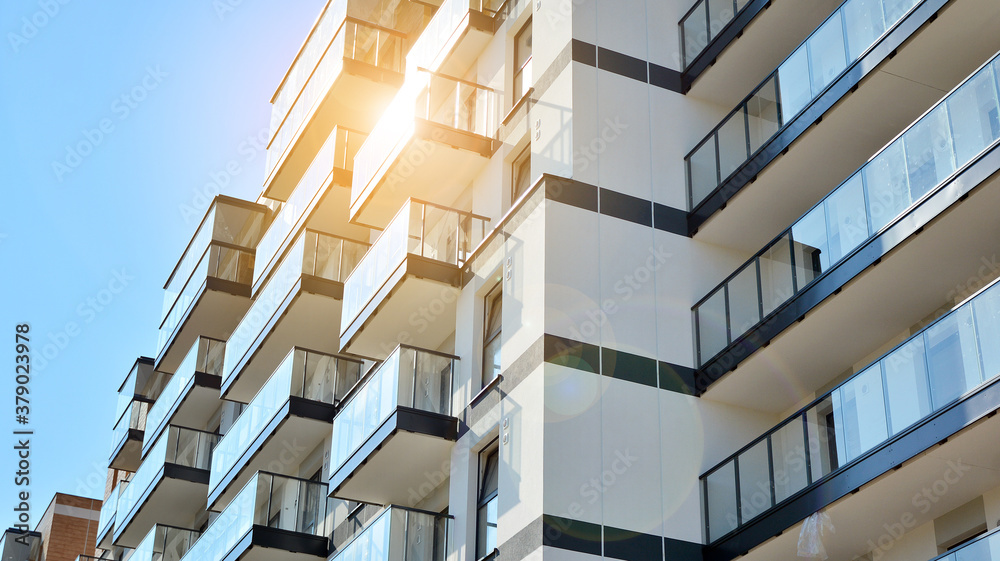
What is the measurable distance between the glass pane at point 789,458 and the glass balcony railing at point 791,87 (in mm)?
4082

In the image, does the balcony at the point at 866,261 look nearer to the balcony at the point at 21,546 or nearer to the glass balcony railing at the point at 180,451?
the glass balcony railing at the point at 180,451

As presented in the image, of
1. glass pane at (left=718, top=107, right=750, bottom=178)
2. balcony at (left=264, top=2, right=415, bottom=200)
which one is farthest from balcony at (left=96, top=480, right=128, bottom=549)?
glass pane at (left=718, top=107, right=750, bottom=178)

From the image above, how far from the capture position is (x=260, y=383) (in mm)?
27812

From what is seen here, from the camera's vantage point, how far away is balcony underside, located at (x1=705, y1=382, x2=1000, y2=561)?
12367mm

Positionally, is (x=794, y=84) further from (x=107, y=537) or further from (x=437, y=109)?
(x=107, y=537)

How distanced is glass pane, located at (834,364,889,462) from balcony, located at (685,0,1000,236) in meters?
3.77

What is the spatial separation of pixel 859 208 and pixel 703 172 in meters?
3.70

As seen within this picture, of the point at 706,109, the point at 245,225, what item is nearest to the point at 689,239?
the point at 706,109

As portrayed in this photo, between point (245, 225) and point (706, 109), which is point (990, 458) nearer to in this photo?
point (706, 109)

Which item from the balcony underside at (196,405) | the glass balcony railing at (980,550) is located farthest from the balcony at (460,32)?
the glass balcony railing at (980,550)

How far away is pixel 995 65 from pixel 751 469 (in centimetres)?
563

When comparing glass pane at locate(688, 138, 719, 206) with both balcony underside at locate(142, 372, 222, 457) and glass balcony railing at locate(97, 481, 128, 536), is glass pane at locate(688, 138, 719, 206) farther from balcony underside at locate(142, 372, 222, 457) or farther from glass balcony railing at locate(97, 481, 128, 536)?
glass balcony railing at locate(97, 481, 128, 536)

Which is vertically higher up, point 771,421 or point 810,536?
point 771,421

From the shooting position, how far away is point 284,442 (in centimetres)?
2391
